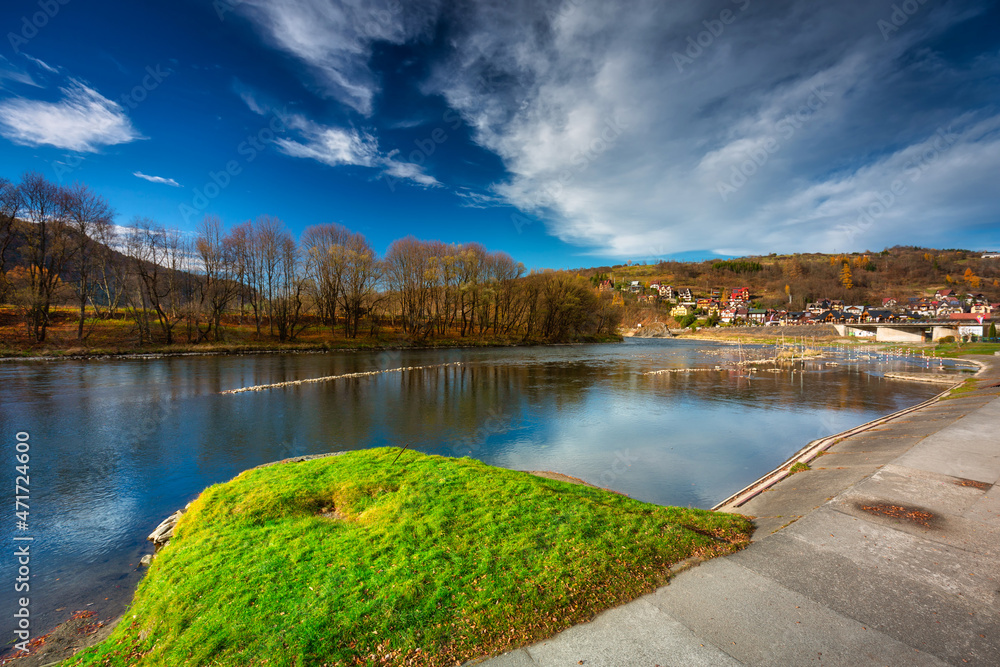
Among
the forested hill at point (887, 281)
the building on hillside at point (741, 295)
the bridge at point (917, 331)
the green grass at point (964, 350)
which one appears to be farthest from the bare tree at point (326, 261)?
the building on hillside at point (741, 295)

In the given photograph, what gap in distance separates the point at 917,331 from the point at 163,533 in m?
106

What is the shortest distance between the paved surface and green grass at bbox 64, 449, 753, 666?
0.35 metres

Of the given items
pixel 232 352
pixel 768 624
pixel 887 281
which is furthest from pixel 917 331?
pixel 887 281

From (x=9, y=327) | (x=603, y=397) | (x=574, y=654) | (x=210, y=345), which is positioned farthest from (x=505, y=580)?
(x=9, y=327)

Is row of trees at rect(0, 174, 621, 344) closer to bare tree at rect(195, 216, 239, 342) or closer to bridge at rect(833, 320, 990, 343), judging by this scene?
bare tree at rect(195, 216, 239, 342)

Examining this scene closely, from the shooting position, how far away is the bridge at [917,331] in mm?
62781

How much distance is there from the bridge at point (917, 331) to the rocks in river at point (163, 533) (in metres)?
92.6

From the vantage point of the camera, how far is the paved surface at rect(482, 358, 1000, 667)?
3.17m

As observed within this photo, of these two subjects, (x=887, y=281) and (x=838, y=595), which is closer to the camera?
(x=838, y=595)

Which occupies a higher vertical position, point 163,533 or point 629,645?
point 629,645

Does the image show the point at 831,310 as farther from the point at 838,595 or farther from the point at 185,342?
the point at 185,342

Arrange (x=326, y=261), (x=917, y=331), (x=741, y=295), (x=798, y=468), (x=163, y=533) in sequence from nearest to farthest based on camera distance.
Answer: (x=163, y=533) < (x=798, y=468) < (x=326, y=261) < (x=917, y=331) < (x=741, y=295)

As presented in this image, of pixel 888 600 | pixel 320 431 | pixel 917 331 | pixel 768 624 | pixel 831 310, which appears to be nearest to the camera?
pixel 768 624

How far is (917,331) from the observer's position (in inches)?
2857
